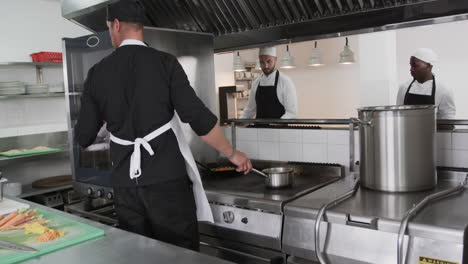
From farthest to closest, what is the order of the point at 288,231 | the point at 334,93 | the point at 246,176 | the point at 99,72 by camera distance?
1. the point at 334,93
2. the point at 246,176
3. the point at 99,72
4. the point at 288,231

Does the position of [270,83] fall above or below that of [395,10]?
below

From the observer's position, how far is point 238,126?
116 inches

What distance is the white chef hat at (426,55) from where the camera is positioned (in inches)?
89.9

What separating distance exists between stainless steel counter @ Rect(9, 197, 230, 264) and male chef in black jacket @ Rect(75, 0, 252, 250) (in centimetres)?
57

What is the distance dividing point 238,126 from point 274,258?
1.20 meters

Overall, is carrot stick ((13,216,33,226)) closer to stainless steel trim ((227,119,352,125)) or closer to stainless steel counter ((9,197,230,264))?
stainless steel counter ((9,197,230,264))

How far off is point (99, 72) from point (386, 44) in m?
1.48

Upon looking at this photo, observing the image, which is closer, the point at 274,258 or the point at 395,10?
the point at 274,258

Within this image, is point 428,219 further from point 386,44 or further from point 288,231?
point 386,44

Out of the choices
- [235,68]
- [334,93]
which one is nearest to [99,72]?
[235,68]

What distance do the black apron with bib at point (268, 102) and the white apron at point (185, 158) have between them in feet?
3.09

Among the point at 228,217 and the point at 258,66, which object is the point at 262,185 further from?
the point at 258,66

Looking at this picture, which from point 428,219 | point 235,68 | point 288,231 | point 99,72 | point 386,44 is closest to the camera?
point 428,219

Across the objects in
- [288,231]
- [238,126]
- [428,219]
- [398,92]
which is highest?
[398,92]
